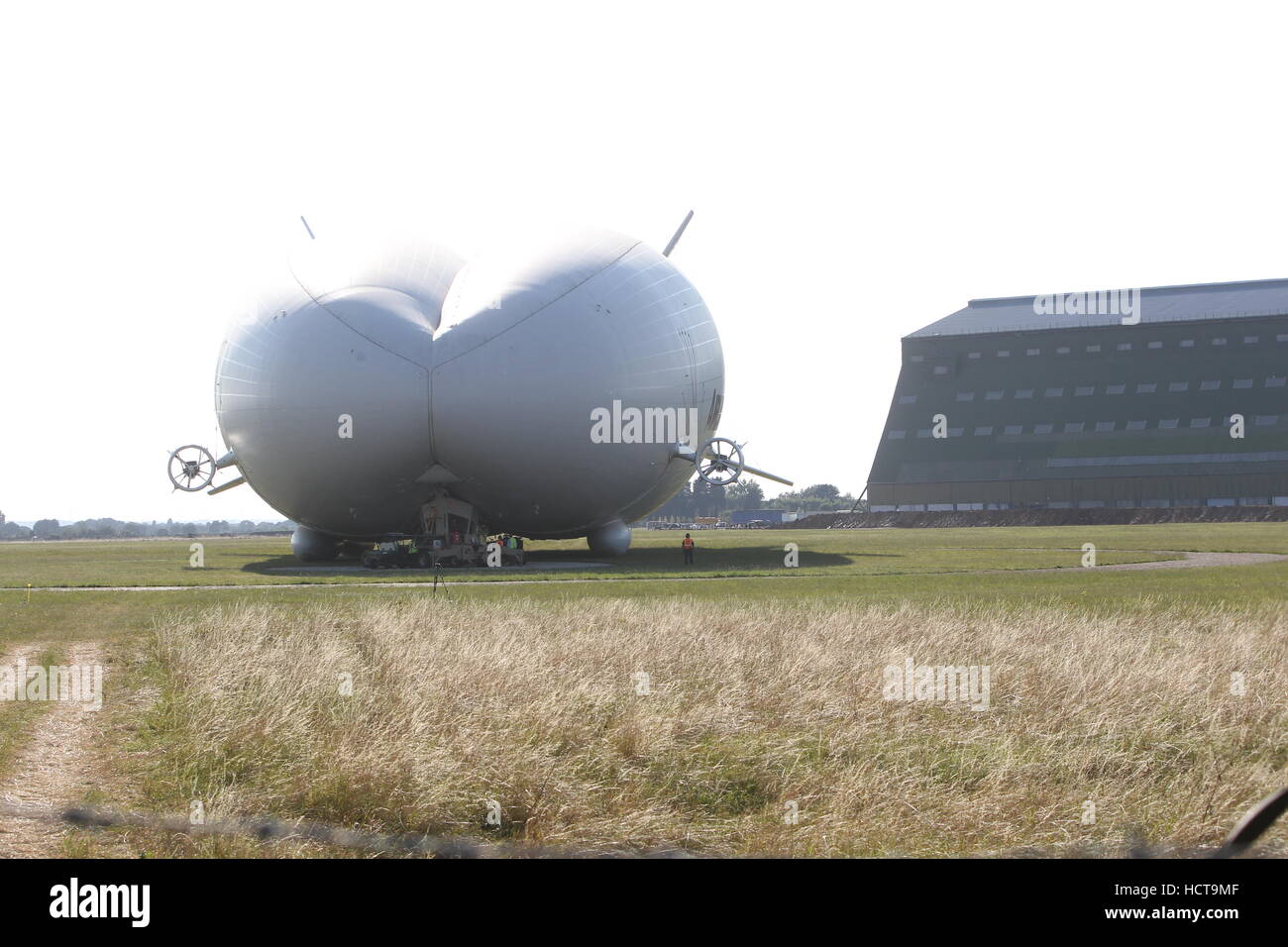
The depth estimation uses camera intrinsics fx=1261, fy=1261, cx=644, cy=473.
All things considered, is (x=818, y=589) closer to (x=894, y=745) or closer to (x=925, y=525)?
(x=894, y=745)

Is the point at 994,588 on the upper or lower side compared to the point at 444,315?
lower

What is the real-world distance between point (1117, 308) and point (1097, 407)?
57.1ft

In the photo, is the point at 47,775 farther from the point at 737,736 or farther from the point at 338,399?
the point at 338,399

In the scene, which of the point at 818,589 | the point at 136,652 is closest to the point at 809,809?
the point at 136,652

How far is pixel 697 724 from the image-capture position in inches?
540

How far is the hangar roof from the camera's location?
132 meters

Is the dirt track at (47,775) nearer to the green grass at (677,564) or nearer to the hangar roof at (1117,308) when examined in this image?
the green grass at (677,564)

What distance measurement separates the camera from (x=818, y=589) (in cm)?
3150

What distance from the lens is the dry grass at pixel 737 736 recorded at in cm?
1067

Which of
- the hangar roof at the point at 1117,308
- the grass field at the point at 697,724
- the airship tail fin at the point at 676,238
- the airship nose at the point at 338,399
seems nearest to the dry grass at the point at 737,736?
the grass field at the point at 697,724

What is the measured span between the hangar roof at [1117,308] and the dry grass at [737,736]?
12199cm

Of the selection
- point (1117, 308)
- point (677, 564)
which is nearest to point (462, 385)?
point (677, 564)
